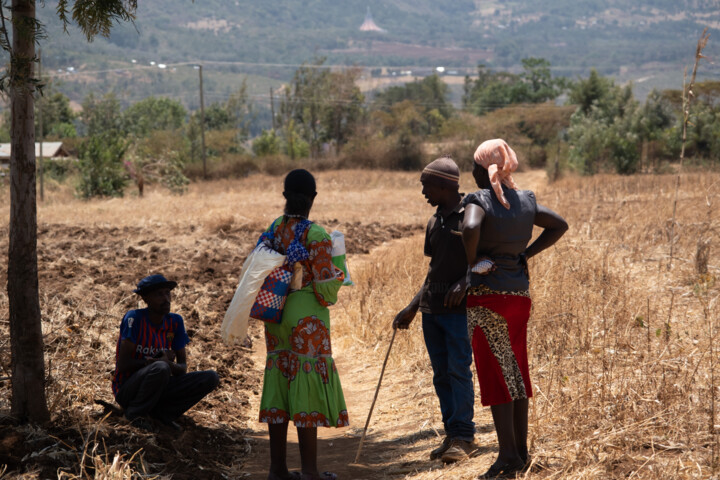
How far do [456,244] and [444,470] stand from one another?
129 centimetres

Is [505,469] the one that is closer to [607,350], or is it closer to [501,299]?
[501,299]

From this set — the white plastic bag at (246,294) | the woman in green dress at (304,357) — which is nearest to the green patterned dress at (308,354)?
the woman in green dress at (304,357)

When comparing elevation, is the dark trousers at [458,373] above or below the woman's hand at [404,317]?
below

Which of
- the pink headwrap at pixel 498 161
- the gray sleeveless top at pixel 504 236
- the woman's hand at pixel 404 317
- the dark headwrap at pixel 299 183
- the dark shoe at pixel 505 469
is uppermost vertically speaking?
the pink headwrap at pixel 498 161

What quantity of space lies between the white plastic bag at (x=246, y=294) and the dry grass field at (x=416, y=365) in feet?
2.81

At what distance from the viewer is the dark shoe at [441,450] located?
454 centimetres

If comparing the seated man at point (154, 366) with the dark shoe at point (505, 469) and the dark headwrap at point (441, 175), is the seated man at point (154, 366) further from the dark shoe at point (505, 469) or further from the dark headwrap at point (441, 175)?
the dark shoe at point (505, 469)

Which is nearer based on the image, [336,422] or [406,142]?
[336,422]

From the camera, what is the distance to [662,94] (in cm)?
4356

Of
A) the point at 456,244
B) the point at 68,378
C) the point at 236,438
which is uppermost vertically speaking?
the point at 456,244

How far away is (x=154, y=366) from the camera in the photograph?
4844 millimetres

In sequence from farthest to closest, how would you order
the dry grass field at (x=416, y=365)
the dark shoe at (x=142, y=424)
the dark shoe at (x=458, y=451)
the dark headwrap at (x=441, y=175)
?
the dark shoe at (x=142, y=424)
the dark headwrap at (x=441, y=175)
the dark shoe at (x=458, y=451)
the dry grass field at (x=416, y=365)

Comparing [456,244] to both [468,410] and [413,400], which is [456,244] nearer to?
[468,410]

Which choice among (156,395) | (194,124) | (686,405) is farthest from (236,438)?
(194,124)
